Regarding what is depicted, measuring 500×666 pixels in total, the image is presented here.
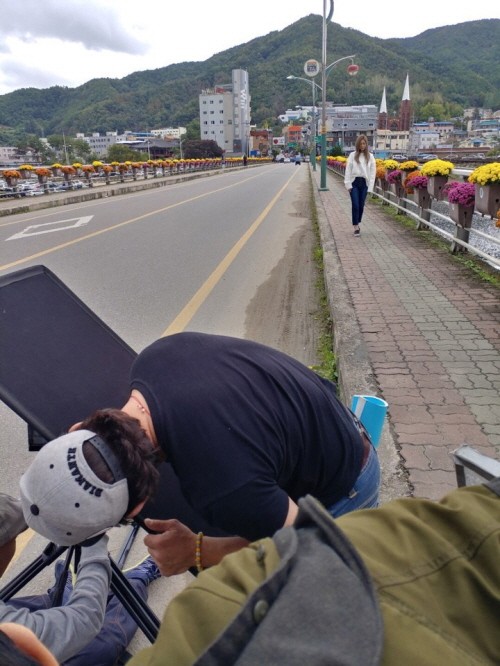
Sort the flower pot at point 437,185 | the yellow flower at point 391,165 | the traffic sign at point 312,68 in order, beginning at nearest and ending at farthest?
the flower pot at point 437,185 < the yellow flower at point 391,165 < the traffic sign at point 312,68

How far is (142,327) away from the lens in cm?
528

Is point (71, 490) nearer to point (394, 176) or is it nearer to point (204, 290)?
point (204, 290)

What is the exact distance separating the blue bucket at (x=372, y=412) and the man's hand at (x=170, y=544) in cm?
132

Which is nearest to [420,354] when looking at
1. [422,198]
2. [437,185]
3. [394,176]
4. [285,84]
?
[437,185]

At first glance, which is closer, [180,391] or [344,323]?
[180,391]

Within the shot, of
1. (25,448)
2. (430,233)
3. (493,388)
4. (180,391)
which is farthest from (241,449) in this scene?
(430,233)

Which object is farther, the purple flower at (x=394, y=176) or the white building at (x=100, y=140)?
the white building at (x=100, y=140)

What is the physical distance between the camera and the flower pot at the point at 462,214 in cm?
688

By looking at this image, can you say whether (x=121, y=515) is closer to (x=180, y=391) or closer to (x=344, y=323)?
(x=180, y=391)

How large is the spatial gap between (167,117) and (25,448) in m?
172

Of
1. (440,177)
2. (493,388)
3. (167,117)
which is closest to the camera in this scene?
(493,388)

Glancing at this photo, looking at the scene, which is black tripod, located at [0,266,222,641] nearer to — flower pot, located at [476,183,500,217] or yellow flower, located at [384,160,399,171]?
flower pot, located at [476,183,500,217]

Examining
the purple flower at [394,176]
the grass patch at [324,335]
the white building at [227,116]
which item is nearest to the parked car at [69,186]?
the purple flower at [394,176]

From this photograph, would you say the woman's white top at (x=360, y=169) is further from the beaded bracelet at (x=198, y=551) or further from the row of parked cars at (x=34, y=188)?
the row of parked cars at (x=34, y=188)
